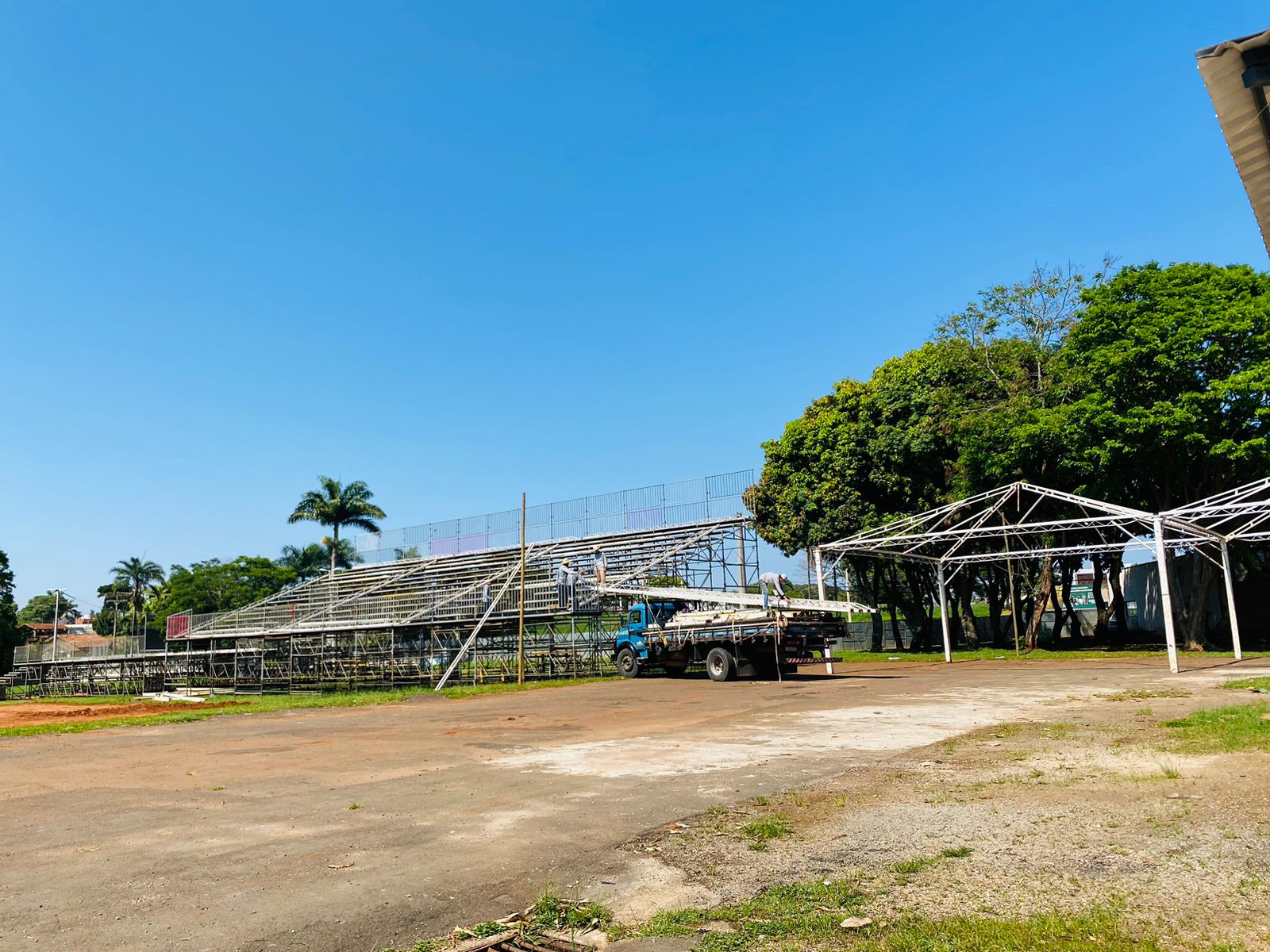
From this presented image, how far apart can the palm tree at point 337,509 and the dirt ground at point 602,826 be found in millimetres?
52690

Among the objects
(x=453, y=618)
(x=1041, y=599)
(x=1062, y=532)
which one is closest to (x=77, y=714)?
(x=453, y=618)

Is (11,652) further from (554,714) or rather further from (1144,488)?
(1144,488)

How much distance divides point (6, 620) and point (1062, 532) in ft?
214

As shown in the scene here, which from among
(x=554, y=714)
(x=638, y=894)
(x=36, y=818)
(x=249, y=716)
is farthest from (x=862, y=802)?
(x=249, y=716)

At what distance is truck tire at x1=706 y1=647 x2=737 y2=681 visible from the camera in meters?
25.0

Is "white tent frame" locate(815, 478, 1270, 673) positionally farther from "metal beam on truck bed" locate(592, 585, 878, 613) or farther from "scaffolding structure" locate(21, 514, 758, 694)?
"scaffolding structure" locate(21, 514, 758, 694)

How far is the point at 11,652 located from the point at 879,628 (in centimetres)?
5702

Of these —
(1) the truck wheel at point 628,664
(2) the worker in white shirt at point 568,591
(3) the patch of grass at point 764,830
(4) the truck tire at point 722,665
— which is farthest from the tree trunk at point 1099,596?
A: (3) the patch of grass at point 764,830

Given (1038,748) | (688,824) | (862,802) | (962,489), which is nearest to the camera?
(688,824)

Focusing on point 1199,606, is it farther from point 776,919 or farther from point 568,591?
point 776,919

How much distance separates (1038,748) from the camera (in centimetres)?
1014

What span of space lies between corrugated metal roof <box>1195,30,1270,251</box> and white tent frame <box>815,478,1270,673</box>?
21.0 meters

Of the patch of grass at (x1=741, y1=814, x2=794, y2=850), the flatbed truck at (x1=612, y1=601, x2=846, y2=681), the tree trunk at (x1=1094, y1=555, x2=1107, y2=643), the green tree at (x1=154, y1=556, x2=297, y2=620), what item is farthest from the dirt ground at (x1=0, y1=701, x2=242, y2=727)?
the green tree at (x1=154, y1=556, x2=297, y2=620)

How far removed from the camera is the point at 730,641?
25062 millimetres
